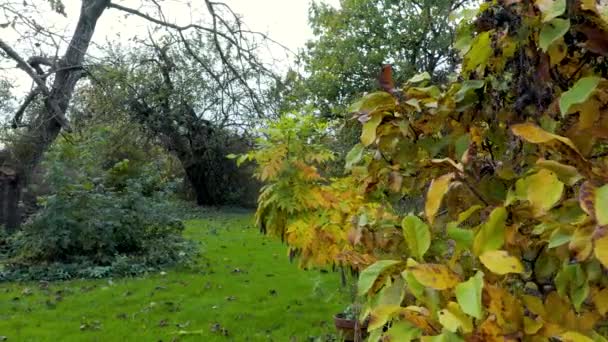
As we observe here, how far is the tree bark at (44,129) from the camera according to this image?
10195 mm

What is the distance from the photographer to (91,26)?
1094 centimetres

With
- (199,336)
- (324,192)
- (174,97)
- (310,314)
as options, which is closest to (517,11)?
(324,192)

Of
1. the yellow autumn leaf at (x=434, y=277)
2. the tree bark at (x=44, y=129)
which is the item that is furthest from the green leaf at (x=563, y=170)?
the tree bark at (x=44, y=129)

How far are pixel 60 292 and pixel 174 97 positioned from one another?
444 inches

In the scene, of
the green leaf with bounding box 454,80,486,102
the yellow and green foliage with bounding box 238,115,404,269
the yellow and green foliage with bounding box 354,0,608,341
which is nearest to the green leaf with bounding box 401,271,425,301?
the yellow and green foliage with bounding box 354,0,608,341

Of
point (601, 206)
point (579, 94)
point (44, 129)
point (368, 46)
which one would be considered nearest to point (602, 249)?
point (601, 206)

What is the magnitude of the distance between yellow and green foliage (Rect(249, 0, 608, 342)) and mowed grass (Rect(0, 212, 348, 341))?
3.38 m

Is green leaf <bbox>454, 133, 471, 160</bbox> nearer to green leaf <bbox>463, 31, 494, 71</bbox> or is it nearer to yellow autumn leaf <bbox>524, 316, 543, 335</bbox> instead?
green leaf <bbox>463, 31, 494, 71</bbox>

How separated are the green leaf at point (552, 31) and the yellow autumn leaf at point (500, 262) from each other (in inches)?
15.2

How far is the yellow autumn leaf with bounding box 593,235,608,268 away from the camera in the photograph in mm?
817

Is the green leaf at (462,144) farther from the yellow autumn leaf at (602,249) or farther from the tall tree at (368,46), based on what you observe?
the tall tree at (368,46)

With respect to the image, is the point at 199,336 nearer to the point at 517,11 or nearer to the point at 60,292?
the point at 60,292

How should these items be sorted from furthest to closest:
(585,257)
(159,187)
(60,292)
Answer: (159,187) < (60,292) < (585,257)

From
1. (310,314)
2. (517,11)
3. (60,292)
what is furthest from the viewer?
(60,292)
